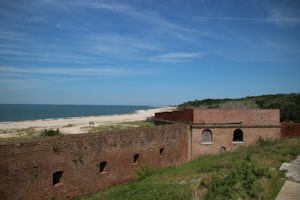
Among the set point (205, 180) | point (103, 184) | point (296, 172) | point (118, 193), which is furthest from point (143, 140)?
point (296, 172)

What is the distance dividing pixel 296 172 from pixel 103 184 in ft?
27.7

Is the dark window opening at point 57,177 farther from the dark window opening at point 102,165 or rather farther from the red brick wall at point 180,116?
the red brick wall at point 180,116

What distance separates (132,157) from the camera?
637 inches

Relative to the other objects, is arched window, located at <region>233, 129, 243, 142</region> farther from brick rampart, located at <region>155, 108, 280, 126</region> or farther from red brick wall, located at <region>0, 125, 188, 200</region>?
red brick wall, located at <region>0, 125, 188, 200</region>

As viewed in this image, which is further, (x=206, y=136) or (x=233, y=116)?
(x=233, y=116)

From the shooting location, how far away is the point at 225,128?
22.1 m

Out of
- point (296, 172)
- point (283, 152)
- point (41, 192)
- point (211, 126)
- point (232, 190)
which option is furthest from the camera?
point (211, 126)

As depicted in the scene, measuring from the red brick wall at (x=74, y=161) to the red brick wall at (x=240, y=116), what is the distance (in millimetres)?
4656

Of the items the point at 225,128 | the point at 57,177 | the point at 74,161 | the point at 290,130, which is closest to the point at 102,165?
the point at 74,161

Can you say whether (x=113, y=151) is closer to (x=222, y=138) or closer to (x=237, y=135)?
(x=222, y=138)

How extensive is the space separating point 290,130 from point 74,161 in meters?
16.8

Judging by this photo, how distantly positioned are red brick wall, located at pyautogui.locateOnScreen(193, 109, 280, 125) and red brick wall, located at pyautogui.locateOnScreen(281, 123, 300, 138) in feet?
3.27

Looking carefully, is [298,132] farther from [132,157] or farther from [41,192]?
[41,192]

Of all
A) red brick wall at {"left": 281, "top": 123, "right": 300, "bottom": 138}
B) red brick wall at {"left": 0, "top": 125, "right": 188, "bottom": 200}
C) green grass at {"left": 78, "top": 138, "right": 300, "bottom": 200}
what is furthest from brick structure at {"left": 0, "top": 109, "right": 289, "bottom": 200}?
green grass at {"left": 78, "top": 138, "right": 300, "bottom": 200}
